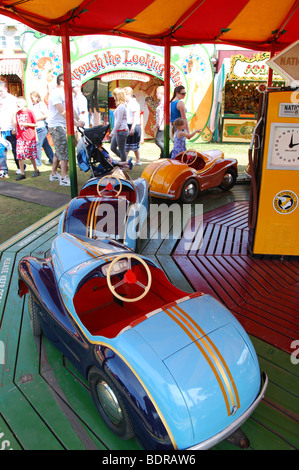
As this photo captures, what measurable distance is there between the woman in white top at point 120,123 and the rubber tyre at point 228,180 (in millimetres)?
2655

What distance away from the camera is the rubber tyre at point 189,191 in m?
5.64

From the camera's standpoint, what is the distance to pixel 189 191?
18.9 ft

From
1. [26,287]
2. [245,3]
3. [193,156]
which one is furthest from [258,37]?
[26,287]

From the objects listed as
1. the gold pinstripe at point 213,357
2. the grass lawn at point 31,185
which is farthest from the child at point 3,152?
the gold pinstripe at point 213,357

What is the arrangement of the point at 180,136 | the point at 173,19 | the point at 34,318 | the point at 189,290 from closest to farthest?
the point at 34,318, the point at 189,290, the point at 173,19, the point at 180,136

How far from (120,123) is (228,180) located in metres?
2.82

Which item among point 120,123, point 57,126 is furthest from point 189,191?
point 57,126

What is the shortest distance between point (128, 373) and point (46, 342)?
3.72 feet

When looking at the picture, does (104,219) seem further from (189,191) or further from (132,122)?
(132,122)

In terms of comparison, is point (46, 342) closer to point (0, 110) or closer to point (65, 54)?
point (65, 54)

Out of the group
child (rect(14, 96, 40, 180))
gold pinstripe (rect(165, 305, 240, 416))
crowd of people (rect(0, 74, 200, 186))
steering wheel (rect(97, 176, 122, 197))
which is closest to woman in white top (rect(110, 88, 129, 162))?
crowd of people (rect(0, 74, 200, 186))

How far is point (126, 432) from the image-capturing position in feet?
5.87

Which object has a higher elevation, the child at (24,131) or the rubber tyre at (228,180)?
the child at (24,131)

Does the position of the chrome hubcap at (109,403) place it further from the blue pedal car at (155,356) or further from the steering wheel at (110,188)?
the steering wheel at (110,188)
